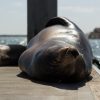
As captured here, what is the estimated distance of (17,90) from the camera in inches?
263

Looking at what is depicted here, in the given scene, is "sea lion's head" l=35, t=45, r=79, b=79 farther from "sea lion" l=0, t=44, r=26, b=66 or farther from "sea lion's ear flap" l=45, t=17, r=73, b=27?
"sea lion" l=0, t=44, r=26, b=66

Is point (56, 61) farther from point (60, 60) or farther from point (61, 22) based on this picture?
point (61, 22)

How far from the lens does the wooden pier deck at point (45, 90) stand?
610cm

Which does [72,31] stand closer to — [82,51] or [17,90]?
[82,51]

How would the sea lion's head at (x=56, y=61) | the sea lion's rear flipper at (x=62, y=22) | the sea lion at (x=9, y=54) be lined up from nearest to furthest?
the sea lion's head at (x=56, y=61) < the sea lion's rear flipper at (x=62, y=22) < the sea lion at (x=9, y=54)

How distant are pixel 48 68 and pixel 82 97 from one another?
5.11 feet

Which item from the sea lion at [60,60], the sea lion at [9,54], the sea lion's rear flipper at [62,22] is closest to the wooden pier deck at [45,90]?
the sea lion at [60,60]

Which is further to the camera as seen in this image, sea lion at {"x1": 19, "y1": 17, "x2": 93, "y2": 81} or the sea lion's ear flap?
the sea lion's ear flap

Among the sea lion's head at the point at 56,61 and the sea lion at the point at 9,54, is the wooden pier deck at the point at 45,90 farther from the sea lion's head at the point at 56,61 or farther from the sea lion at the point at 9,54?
the sea lion at the point at 9,54

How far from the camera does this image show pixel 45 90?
6688mm

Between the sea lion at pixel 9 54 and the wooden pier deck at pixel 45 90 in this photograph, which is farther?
the sea lion at pixel 9 54

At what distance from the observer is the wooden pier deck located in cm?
610

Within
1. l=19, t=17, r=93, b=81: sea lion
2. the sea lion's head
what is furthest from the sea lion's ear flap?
the sea lion's head

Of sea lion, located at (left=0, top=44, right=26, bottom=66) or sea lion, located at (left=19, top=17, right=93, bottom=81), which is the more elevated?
sea lion, located at (left=19, top=17, right=93, bottom=81)
